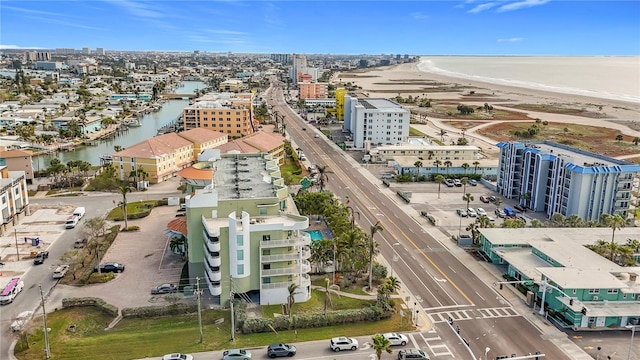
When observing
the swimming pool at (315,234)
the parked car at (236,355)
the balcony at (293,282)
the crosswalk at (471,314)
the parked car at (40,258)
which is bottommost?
the crosswalk at (471,314)

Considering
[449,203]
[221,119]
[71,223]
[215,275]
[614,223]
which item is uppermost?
[221,119]

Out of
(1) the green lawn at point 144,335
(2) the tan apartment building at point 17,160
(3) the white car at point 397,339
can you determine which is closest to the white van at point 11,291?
(1) the green lawn at point 144,335

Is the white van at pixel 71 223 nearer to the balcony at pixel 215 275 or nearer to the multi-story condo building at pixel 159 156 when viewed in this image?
the multi-story condo building at pixel 159 156

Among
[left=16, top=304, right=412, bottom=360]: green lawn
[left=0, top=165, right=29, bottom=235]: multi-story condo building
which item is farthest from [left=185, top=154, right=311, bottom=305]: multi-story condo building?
[left=0, top=165, right=29, bottom=235]: multi-story condo building

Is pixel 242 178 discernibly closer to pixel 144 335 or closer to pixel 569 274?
pixel 144 335

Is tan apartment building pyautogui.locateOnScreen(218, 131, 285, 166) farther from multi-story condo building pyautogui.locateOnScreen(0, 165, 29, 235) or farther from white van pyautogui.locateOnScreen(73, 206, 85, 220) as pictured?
multi-story condo building pyautogui.locateOnScreen(0, 165, 29, 235)

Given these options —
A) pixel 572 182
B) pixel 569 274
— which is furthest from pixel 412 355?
pixel 572 182
